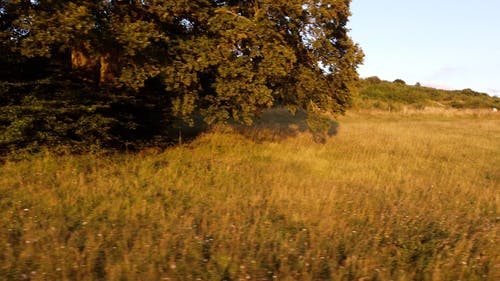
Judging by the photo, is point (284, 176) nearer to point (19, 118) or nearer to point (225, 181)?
point (225, 181)

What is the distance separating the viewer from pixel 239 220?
18.1 ft

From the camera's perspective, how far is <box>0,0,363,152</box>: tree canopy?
8.04m

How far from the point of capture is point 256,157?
37.1ft

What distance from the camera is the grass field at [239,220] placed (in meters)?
4.09

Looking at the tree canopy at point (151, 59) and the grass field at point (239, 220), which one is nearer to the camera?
the grass field at point (239, 220)

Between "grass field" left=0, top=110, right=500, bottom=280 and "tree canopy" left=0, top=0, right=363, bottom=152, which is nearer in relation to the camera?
"grass field" left=0, top=110, right=500, bottom=280

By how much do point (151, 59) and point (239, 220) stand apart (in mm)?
5095

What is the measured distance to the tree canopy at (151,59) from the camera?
316 inches

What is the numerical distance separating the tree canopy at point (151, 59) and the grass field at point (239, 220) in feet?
4.33

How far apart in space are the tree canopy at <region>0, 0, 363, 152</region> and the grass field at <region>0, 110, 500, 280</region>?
1.32 m

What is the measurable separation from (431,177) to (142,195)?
23.9 ft

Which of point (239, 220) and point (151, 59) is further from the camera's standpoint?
point (151, 59)

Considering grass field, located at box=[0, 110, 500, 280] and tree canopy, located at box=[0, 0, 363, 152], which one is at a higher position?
tree canopy, located at box=[0, 0, 363, 152]

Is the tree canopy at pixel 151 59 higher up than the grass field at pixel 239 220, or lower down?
higher up
